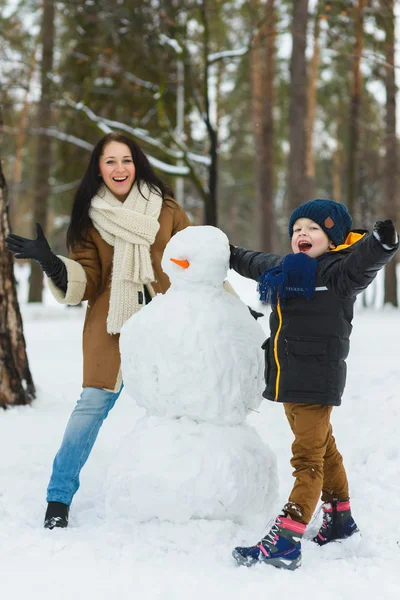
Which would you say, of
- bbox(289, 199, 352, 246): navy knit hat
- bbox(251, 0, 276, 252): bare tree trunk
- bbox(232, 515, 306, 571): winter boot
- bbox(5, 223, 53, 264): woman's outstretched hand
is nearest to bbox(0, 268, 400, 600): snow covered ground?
bbox(232, 515, 306, 571): winter boot

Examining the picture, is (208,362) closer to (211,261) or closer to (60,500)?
(211,261)

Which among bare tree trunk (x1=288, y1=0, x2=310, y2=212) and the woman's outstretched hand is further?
bare tree trunk (x1=288, y1=0, x2=310, y2=212)

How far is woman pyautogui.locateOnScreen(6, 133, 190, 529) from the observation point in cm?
283

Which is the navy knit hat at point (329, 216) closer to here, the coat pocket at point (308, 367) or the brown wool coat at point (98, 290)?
the coat pocket at point (308, 367)

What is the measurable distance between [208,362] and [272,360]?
0.27 meters

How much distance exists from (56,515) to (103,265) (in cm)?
119

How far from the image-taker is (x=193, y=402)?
2576mm

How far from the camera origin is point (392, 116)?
44.1ft

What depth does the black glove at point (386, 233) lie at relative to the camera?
2188 millimetres

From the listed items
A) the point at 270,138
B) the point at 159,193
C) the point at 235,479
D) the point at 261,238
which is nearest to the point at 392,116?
the point at 270,138

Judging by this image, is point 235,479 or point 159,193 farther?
point 159,193

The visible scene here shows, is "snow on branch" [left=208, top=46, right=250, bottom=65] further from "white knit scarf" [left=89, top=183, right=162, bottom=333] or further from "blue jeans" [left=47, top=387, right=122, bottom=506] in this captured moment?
"blue jeans" [left=47, top=387, right=122, bottom=506]

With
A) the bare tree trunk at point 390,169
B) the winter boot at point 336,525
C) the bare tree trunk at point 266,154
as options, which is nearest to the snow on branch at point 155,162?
the bare tree trunk at point 266,154

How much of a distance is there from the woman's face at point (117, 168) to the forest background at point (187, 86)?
74.7 inches
